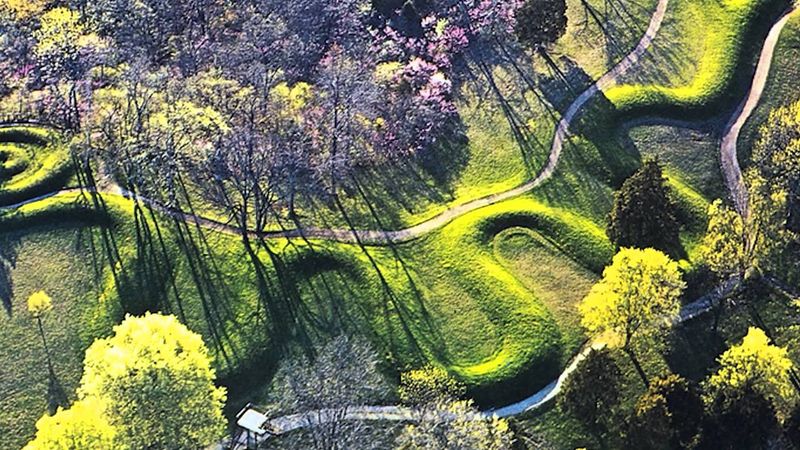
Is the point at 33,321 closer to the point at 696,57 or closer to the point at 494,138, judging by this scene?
the point at 494,138

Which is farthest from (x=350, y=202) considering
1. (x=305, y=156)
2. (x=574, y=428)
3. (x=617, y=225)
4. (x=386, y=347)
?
(x=574, y=428)

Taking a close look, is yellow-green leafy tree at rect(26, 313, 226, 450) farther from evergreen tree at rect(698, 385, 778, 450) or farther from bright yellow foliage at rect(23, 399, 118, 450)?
evergreen tree at rect(698, 385, 778, 450)

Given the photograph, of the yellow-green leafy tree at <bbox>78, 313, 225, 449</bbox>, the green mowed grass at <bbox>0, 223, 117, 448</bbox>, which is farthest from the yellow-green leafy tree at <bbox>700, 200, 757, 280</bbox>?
the green mowed grass at <bbox>0, 223, 117, 448</bbox>

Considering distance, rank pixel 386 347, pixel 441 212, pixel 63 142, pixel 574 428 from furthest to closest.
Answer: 1. pixel 63 142
2. pixel 441 212
3. pixel 386 347
4. pixel 574 428

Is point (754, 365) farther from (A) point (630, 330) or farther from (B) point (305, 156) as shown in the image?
(B) point (305, 156)

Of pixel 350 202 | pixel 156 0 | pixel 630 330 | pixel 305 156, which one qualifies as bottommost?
pixel 630 330

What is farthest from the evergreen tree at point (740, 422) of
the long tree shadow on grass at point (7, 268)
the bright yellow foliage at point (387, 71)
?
the long tree shadow on grass at point (7, 268)
